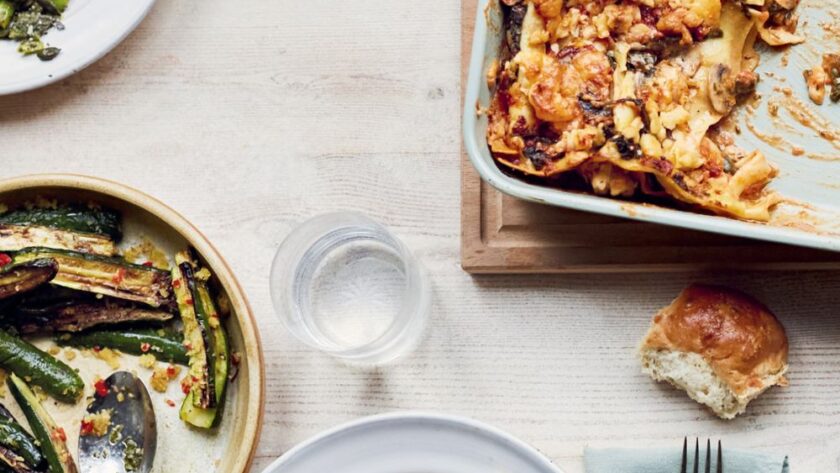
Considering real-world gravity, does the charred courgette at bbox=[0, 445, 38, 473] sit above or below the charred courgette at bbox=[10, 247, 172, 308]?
below

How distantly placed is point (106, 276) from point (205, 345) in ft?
0.88

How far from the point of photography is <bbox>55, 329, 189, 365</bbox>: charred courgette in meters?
2.21

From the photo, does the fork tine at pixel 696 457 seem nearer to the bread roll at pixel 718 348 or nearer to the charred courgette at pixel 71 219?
the bread roll at pixel 718 348

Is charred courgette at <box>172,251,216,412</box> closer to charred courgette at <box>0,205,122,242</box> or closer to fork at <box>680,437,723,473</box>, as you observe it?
charred courgette at <box>0,205,122,242</box>

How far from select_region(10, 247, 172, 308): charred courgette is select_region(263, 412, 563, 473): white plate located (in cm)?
48

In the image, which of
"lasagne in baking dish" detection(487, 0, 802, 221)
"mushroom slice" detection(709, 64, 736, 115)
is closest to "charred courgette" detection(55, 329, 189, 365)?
"lasagne in baking dish" detection(487, 0, 802, 221)

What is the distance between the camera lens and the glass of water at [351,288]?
2.21 metres

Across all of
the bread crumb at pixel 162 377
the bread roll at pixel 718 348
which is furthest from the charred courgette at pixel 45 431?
the bread roll at pixel 718 348

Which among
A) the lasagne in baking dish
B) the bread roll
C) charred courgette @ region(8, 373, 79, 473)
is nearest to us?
the lasagne in baking dish

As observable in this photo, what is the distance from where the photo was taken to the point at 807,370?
2.19m

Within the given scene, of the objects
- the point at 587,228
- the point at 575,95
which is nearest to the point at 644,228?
the point at 587,228

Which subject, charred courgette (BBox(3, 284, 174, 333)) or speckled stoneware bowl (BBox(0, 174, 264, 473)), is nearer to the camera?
speckled stoneware bowl (BBox(0, 174, 264, 473))

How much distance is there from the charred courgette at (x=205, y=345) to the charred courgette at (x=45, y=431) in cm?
29

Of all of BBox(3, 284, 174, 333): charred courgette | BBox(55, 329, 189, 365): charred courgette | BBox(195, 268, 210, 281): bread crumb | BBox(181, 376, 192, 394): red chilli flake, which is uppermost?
BBox(195, 268, 210, 281): bread crumb
